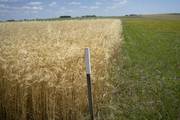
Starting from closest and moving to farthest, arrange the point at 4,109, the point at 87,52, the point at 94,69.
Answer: the point at 87,52 → the point at 4,109 → the point at 94,69

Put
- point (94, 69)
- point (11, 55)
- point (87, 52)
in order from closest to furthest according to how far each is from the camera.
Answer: point (87, 52) → point (11, 55) → point (94, 69)

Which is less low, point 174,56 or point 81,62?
point 81,62

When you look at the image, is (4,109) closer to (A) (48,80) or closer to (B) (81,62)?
(A) (48,80)

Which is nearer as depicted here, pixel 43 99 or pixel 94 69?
pixel 43 99

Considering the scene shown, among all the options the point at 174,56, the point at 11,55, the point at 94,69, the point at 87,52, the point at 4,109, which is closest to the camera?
the point at 87,52

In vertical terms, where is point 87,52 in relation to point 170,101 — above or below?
above

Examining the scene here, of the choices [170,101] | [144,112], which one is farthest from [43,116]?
[170,101]

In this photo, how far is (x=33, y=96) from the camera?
18.4 ft

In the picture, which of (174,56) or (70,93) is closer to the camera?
(70,93)

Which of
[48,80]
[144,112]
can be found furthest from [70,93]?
[144,112]

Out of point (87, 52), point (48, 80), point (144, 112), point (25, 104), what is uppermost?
point (87, 52)

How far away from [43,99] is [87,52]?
1208 millimetres

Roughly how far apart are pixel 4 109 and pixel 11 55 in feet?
3.89

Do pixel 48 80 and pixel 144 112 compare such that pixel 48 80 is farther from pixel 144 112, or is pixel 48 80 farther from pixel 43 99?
pixel 144 112
